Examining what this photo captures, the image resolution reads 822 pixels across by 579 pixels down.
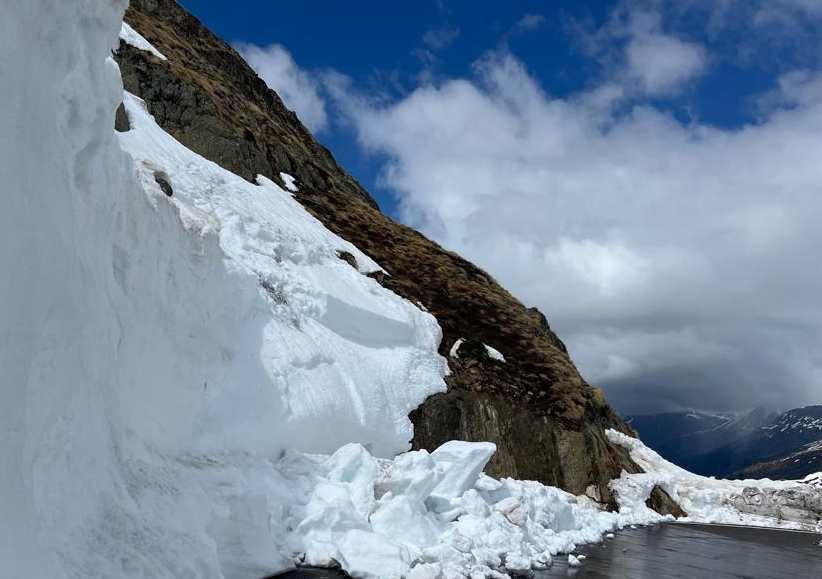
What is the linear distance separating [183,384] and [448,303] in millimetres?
23265

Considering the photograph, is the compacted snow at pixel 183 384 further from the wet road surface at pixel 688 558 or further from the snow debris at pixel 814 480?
the snow debris at pixel 814 480

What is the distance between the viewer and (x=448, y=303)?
1490 inches

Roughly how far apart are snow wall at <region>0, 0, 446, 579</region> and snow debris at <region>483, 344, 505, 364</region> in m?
9.87

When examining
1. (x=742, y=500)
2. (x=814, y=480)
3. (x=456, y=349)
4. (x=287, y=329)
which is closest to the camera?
(x=287, y=329)

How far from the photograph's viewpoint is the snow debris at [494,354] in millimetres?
34591

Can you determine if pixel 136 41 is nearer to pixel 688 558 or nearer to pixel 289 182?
pixel 289 182

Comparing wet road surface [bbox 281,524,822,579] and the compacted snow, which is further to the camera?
wet road surface [bbox 281,524,822,579]

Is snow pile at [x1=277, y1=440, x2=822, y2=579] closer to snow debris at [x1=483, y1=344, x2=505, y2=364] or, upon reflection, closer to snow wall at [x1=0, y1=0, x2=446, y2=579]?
snow wall at [x1=0, y1=0, x2=446, y2=579]

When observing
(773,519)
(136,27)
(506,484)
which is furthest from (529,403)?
(136,27)

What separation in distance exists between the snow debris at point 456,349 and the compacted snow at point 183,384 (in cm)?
181

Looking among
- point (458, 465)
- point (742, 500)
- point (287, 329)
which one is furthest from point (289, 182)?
point (742, 500)

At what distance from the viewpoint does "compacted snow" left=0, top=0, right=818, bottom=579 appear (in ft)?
24.4

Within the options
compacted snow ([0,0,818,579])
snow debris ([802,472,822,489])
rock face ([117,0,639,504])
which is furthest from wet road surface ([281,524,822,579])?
snow debris ([802,472,822,489])

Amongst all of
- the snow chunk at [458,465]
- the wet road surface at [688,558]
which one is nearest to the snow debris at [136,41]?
the snow chunk at [458,465]
